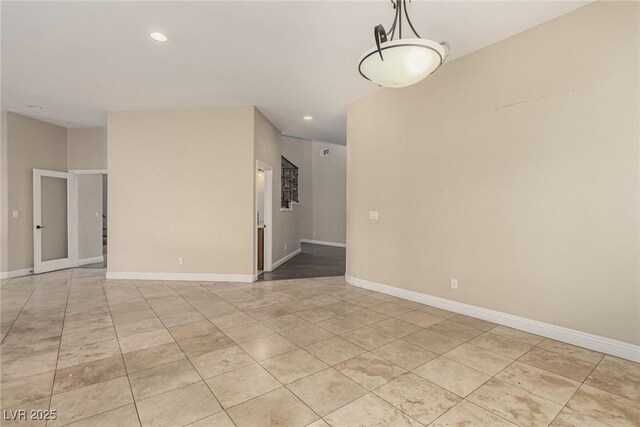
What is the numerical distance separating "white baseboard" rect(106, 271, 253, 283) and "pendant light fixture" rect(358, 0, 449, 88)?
3.95 m

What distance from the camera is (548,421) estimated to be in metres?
1.75

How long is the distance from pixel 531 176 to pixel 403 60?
1.95m

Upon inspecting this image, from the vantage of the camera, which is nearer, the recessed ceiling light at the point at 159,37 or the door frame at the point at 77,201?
the recessed ceiling light at the point at 159,37

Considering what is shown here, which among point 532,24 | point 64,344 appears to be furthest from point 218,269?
point 532,24

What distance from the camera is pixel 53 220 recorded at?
245 inches

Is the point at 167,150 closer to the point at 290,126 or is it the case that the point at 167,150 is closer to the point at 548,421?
the point at 290,126

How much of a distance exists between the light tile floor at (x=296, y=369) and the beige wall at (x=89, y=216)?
3.36 metres

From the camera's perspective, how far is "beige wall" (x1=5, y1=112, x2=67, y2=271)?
5.44 metres

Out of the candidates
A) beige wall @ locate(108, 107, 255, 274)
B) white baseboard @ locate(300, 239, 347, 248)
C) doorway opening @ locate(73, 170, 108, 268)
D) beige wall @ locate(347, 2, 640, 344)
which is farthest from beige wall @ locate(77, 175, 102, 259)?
beige wall @ locate(347, 2, 640, 344)

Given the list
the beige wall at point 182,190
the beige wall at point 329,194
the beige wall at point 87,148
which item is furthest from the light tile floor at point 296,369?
the beige wall at point 329,194

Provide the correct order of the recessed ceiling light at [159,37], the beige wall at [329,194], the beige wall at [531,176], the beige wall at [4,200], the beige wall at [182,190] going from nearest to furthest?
the beige wall at [531,176] < the recessed ceiling light at [159,37] < the beige wall at [182,190] < the beige wall at [4,200] < the beige wall at [329,194]

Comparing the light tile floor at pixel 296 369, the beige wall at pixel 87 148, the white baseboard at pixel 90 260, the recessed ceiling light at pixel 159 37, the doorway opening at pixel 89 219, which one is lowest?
the light tile floor at pixel 296 369

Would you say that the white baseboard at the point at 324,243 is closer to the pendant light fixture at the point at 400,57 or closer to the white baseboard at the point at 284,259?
the white baseboard at the point at 284,259

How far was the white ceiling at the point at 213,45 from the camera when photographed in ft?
8.64
